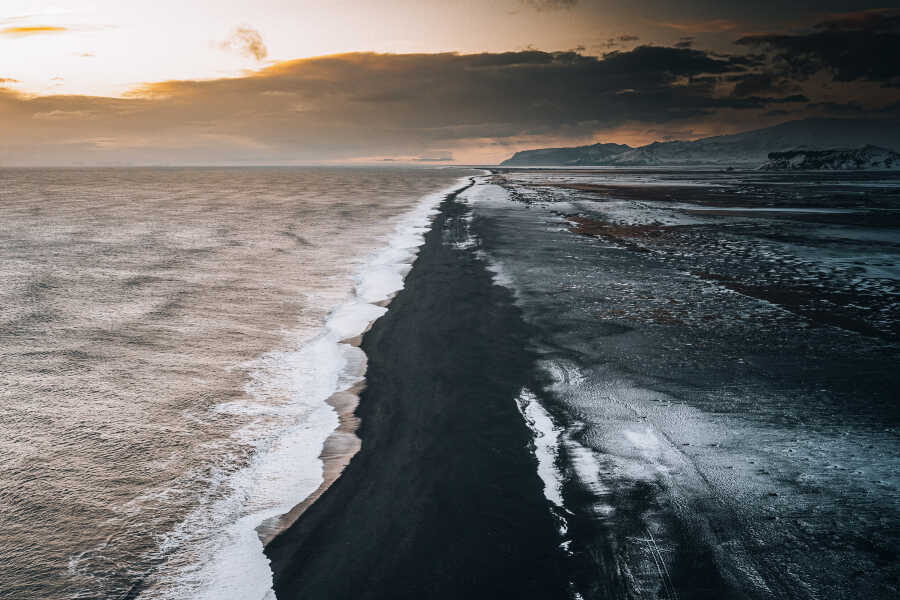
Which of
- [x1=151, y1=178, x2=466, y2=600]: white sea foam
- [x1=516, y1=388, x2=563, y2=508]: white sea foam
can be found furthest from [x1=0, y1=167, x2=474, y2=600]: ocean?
[x1=516, y1=388, x2=563, y2=508]: white sea foam

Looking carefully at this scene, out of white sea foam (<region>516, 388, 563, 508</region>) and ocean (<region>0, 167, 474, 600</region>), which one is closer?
ocean (<region>0, 167, 474, 600</region>)

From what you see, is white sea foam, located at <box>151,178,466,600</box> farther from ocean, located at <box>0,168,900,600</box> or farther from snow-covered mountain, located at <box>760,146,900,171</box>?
snow-covered mountain, located at <box>760,146,900,171</box>

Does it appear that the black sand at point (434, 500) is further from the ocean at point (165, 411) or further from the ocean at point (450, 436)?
the ocean at point (165, 411)

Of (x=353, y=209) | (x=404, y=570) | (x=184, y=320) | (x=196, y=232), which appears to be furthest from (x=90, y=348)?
(x=353, y=209)

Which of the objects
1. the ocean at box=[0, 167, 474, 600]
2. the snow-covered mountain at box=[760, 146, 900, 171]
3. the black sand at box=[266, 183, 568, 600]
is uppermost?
the snow-covered mountain at box=[760, 146, 900, 171]

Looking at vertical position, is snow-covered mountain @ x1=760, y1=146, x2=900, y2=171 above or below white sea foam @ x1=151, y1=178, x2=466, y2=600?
above

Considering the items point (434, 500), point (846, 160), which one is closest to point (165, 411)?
point (434, 500)

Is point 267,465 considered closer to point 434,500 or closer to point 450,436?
point 434,500
